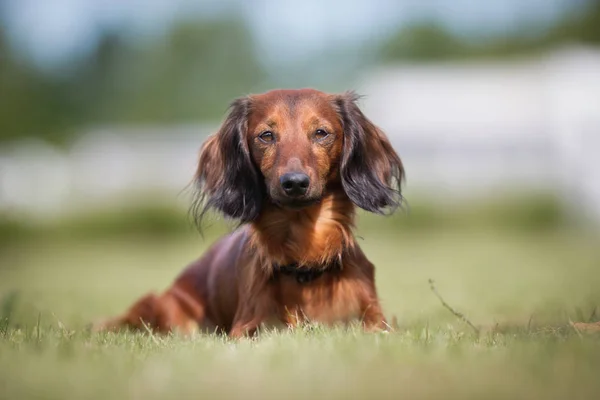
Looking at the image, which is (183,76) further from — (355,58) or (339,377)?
(339,377)

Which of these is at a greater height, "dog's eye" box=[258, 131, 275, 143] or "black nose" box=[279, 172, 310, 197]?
"dog's eye" box=[258, 131, 275, 143]

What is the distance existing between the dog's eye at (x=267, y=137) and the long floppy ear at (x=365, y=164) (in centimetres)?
42

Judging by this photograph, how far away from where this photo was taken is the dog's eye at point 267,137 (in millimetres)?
4579

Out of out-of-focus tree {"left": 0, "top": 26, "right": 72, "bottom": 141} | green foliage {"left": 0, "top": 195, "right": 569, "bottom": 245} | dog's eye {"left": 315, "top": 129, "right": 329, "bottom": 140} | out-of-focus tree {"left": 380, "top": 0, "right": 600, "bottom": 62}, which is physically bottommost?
green foliage {"left": 0, "top": 195, "right": 569, "bottom": 245}

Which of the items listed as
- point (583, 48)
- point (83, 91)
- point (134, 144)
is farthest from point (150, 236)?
point (83, 91)

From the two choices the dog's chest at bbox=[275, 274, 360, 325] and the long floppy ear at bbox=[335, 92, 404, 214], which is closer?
the dog's chest at bbox=[275, 274, 360, 325]

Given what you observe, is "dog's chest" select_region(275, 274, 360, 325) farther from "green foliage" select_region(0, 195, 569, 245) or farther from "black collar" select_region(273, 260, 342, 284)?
"green foliage" select_region(0, 195, 569, 245)

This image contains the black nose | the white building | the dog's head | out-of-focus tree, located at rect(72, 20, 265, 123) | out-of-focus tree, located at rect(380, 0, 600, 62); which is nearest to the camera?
the black nose

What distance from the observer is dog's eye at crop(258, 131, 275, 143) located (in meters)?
4.58

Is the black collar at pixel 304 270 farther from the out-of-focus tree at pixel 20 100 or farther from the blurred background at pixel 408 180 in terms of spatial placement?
the out-of-focus tree at pixel 20 100

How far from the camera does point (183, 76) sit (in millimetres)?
54438

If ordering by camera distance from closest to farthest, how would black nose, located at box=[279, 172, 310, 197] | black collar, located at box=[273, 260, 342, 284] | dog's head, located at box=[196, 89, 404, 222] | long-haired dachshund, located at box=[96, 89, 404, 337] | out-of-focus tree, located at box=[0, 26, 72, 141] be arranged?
1. black nose, located at box=[279, 172, 310, 197]
2. dog's head, located at box=[196, 89, 404, 222]
3. long-haired dachshund, located at box=[96, 89, 404, 337]
4. black collar, located at box=[273, 260, 342, 284]
5. out-of-focus tree, located at box=[0, 26, 72, 141]

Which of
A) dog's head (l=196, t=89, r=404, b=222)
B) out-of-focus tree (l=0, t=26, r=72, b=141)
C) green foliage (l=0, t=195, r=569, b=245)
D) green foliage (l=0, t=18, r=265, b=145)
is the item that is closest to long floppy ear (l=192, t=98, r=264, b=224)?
dog's head (l=196, t=89, r=404, b=222)

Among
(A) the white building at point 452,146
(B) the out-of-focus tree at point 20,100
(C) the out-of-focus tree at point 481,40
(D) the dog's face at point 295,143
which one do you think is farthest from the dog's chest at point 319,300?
Result: (C) the out-of-focus tree at point 481,40
